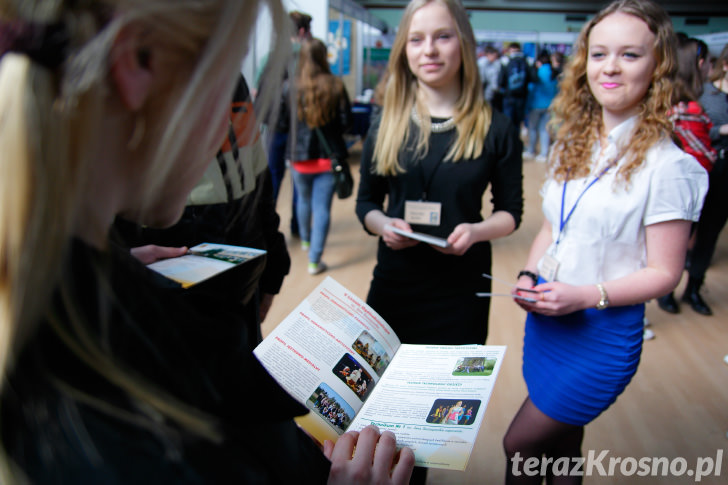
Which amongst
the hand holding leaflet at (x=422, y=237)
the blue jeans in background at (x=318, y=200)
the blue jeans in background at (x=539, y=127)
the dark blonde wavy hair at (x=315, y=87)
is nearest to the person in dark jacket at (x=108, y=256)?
the hand holding leaflet at (x=422, y=237)

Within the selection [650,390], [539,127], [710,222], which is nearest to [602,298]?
[650,390]

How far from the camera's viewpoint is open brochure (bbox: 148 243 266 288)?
1.82 feet

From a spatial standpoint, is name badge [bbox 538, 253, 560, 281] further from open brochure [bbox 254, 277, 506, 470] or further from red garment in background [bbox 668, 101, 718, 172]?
red garment in background [bbox 668, 101, 718, 172]

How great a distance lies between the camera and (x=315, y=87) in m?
3.33

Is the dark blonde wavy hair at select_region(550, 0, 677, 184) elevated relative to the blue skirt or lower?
elevated

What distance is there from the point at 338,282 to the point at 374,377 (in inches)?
29.6

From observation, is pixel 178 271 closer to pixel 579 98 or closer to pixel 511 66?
pixel 579 98

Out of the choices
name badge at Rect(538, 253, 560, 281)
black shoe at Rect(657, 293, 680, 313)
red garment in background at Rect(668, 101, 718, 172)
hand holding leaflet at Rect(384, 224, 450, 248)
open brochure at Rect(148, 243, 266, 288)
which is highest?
red garment in background at Rect(668, 101, 718, 172)

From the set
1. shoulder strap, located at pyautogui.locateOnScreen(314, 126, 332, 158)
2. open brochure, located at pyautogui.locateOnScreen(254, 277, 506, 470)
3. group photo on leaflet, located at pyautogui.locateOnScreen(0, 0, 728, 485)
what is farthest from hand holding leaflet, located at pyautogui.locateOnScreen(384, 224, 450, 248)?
shoulder strap, located at pyautogui.locateOnScreen(314, 126, 332, 158)

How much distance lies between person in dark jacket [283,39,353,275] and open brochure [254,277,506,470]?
2315mm

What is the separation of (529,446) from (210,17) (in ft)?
4.31

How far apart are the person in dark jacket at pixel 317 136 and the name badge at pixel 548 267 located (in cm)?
205

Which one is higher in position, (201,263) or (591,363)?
(201,263)

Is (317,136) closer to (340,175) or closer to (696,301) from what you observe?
(340,175)
